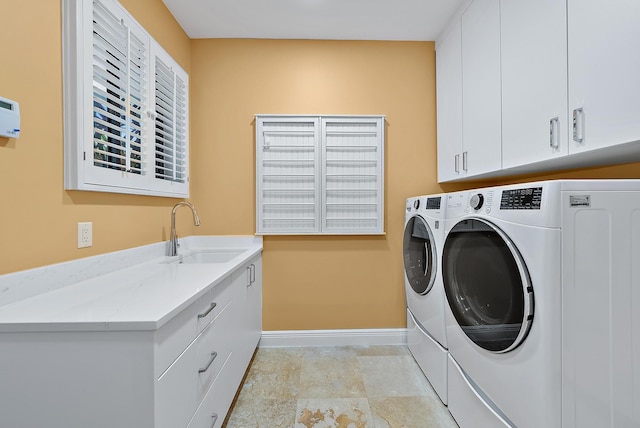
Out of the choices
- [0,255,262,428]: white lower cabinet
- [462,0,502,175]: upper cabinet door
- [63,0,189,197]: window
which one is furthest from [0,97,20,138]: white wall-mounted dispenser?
[462,0,502,175]: upper cabinet door

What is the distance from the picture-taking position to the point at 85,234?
4.40 feet

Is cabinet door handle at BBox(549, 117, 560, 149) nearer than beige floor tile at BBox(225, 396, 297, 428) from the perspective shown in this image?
Yes

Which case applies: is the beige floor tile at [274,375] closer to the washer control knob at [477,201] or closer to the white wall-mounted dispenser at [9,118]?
the washer control knob at [477,201]

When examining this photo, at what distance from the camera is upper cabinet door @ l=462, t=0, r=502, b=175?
5.46ft

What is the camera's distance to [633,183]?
0.95 m

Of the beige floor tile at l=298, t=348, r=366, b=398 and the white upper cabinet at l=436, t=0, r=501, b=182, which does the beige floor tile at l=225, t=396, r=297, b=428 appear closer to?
the beige floor tile at l=298, t=348, r=366, b=398

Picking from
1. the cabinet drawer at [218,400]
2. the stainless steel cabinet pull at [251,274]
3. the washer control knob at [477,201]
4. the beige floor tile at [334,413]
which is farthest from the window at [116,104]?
the washer control knob at [477,201]

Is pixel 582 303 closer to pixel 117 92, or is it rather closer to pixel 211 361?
pixel 211 361

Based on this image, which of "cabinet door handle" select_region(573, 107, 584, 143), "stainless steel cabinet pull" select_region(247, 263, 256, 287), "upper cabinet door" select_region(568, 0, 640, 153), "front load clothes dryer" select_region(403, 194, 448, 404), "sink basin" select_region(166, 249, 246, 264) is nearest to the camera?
"upper cabinet door" select_region(568, 0, 640, 153)

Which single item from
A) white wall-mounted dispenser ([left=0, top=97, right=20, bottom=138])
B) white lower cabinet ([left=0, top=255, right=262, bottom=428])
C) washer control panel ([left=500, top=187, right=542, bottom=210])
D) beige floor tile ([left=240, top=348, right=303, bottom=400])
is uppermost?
white wall-mounted dispenser ([left=0, top=97, right=20, bottom=138])

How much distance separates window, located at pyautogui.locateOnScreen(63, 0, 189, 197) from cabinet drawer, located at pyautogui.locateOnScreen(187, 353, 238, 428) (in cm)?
106

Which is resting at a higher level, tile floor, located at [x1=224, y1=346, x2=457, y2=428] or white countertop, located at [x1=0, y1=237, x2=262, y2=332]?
white countertop, located at [x1=0, y1=237, x2=262, y2=332]

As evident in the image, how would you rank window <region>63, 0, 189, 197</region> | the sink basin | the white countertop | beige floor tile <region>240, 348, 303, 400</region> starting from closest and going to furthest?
the white countertop
window <region>63, 0, 189, 197</region>
beige floor tile <region>240, 348, 303, 400</region>
the sink basin

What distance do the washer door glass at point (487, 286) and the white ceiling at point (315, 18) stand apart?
5.43ft
